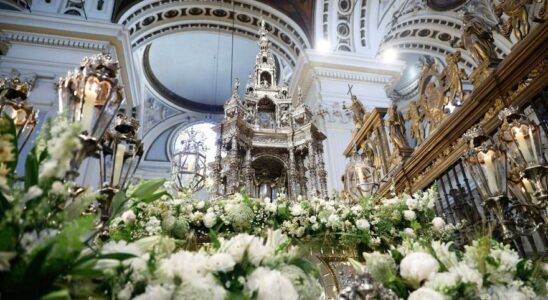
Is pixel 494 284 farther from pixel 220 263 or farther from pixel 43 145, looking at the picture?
pixel 43 145

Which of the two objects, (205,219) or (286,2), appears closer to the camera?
(205,219)

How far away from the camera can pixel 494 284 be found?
59.1 inches

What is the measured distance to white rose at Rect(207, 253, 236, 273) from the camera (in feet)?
4.11

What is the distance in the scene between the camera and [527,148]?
96.3 inches

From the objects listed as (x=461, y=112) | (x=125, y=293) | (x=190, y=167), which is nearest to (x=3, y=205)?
(x=125, y=293)

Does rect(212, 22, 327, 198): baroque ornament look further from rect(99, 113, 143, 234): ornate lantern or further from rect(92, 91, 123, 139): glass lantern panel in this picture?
rect(92, 91, 123, 139): glass lantern panel

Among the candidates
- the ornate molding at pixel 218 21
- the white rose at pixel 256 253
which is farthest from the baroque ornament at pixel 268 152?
the ornate molding at pixel 218 21

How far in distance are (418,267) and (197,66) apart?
15.5 metres

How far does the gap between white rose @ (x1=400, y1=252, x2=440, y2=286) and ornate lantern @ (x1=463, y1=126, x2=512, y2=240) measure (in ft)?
3.16

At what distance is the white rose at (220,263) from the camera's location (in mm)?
1252

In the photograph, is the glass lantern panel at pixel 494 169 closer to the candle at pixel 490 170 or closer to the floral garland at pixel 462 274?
the candle at pixel 490 170

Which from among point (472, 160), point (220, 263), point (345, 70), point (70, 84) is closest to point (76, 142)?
point (220, 263)

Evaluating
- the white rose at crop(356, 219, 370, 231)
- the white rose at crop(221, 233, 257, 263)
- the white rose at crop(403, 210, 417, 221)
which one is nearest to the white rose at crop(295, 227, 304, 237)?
the white rose at crop(356, 219, 370, 231)

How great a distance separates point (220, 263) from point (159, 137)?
16.0m
